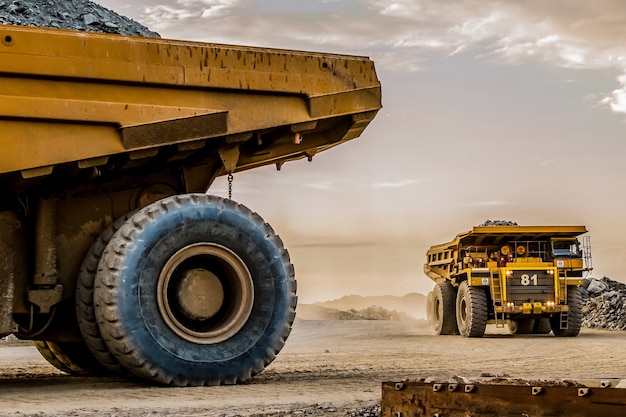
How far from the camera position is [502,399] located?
5062mm

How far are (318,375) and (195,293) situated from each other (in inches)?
74.1

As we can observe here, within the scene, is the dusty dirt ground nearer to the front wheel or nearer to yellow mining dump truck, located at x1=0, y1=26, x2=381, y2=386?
yellow mining dump truck, located at x1=0, y1=26, x2=381, y2=386

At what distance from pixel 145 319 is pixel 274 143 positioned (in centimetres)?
222

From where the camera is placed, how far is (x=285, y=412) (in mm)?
6824

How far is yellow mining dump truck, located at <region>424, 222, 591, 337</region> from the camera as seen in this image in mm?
20844

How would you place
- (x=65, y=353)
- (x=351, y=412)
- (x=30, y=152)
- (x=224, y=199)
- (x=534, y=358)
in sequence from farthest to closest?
1. (x=534, y=358)
2. (x=65, y=353)
3. (x=224, y=199)
4. (x=30, y=152)
5. (x=351, y=412)

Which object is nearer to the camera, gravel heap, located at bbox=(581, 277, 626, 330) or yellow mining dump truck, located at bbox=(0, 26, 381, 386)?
yellow mining dump truck, located at bbox=(0, 26, 381, 386)

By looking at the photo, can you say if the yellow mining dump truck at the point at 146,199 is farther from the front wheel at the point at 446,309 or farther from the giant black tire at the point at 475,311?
the front wheel at the point at 446,309

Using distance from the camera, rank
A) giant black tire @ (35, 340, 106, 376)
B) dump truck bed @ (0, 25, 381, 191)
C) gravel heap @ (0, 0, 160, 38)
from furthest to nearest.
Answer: gravel heap @ (0, 0, 160, 38) → giant black tire @ (35, 340, 106, 376) → dump truck bed @ (0, 25, 381, 191)

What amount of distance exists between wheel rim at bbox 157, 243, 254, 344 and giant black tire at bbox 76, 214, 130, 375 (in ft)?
2.08

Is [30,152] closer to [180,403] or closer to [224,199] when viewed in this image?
[224,199]

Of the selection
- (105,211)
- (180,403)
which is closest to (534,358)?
(105,211)

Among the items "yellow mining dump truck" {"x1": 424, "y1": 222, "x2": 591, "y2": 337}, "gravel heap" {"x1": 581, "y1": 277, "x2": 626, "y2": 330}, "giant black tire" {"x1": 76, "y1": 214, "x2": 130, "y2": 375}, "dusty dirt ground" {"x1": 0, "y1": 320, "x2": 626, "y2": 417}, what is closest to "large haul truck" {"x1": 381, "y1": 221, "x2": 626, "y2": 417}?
"yellow mining dump truck" {"x1": 424, "y1": 222, "x2": 591, "y2": 337}

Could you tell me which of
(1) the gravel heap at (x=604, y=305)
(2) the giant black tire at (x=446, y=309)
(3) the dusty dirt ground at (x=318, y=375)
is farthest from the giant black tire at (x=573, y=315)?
(1) the gravel heap at (x=604, y=305)
